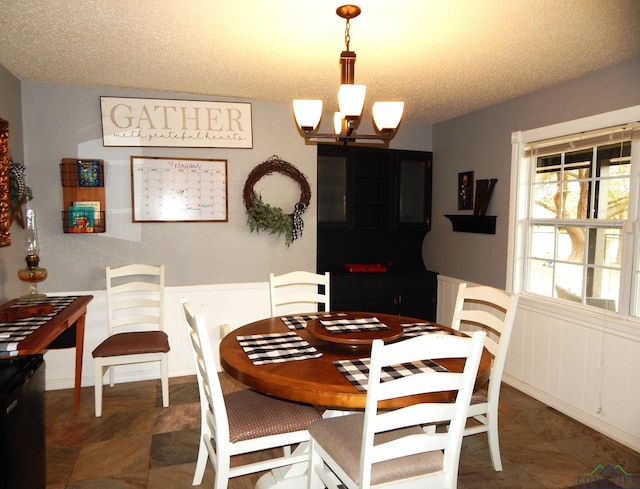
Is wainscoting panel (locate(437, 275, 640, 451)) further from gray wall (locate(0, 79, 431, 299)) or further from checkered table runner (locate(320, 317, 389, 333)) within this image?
gray wall (locate(0, 79, 431, 299))

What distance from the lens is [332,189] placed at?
4.39m

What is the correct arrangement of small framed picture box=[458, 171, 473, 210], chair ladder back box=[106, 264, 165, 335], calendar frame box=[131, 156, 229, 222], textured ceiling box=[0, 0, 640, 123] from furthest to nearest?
small framed picture box=[458, 171, 473, 210]
calendar frame box=[131, 156, 229, 222]
chair ladder back box=[106, 264, 165, 335]
textured ceiling box=[0, 0, 640, 123]

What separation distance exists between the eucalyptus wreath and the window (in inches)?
73.0

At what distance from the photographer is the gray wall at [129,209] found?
3.33 metres

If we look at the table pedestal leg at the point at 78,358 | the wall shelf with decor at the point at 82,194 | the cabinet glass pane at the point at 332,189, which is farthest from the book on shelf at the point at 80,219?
the cabinet glass pane at the point at 332,189

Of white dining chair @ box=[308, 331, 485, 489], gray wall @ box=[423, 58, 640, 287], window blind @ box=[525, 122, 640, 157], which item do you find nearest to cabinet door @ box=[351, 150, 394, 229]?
gray wall @ box=[423, 58, 640, 287]

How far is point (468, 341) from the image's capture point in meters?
1.43

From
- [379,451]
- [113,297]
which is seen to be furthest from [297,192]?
[379,451]

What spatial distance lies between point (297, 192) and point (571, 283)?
237 cm

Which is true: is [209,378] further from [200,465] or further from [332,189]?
[332,189]

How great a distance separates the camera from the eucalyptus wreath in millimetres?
3766

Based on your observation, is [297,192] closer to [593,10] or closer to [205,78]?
[205,78]

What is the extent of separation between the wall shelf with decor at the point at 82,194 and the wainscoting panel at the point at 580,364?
3.53 metres

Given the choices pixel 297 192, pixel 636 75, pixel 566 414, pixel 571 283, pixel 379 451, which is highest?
pixel 636 75
